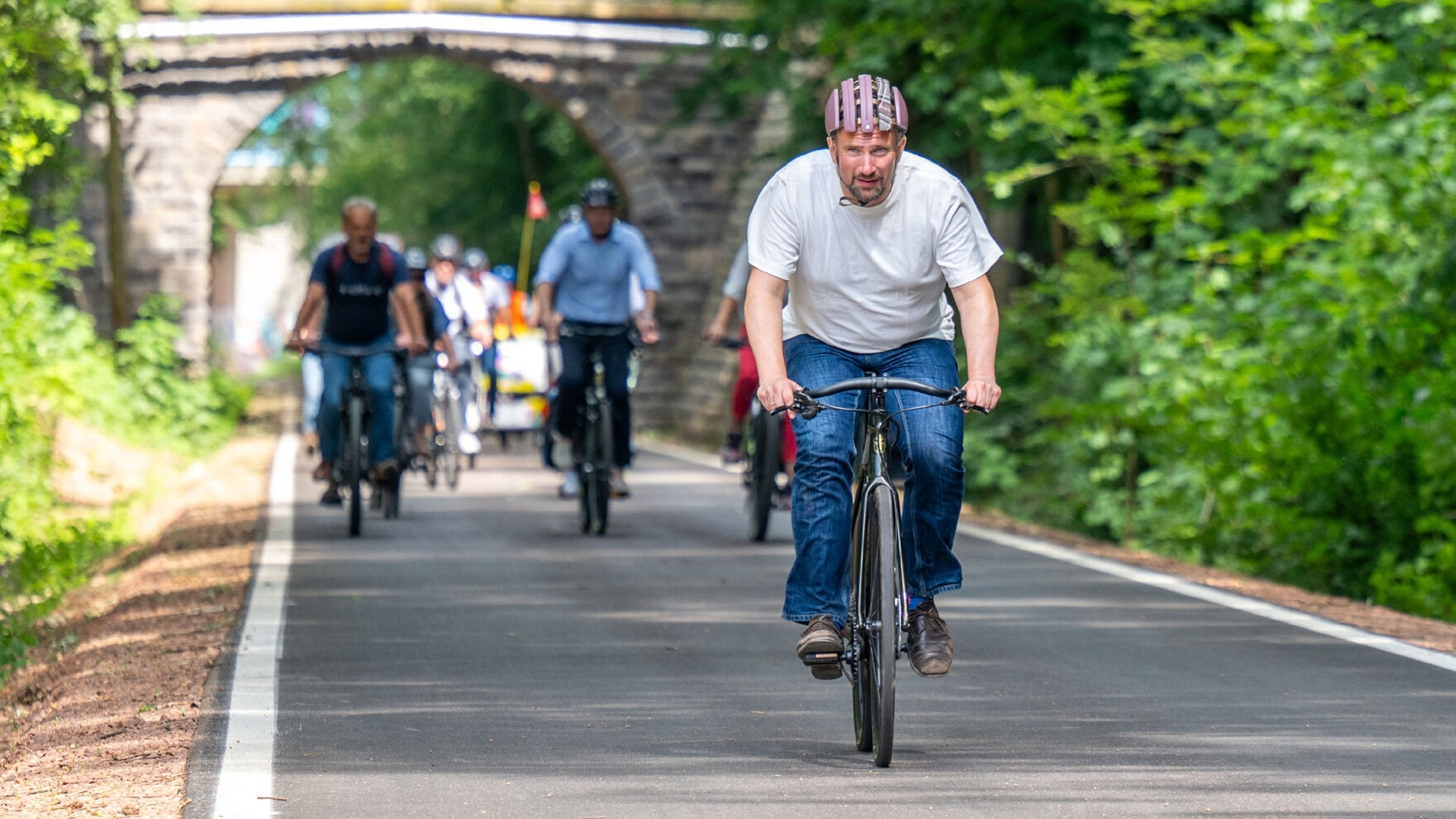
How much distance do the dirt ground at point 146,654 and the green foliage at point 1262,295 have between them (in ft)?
4.36

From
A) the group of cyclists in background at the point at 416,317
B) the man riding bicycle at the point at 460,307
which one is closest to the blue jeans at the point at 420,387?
the group of cyclists in background at the point at 416,317

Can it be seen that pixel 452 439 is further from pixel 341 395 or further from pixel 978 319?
pixel 978 319

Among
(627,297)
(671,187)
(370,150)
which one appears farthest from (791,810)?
(370,150)

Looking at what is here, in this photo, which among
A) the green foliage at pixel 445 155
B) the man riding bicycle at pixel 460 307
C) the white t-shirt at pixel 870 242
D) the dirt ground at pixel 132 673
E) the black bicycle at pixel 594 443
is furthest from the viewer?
the green foliage at pixel 445 155

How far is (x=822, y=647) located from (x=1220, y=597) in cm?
422

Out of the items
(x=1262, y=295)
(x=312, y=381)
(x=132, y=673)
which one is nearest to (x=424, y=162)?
(x=312, y=381)

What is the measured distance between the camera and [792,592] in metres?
5.62

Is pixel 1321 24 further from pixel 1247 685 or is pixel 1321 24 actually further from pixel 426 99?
pixel 426 99

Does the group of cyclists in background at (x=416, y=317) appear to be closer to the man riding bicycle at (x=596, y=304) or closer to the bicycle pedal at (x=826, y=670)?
the man riding bicycle at (x=596, y=304)

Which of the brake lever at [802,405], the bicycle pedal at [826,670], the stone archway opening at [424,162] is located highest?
the stone archway opening at [424,162]

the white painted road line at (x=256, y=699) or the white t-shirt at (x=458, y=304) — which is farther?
the white t-shirt at (x=458, y=304)

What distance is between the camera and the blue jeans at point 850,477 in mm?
5598

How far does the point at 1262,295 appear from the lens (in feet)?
44.9

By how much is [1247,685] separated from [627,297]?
613cm
